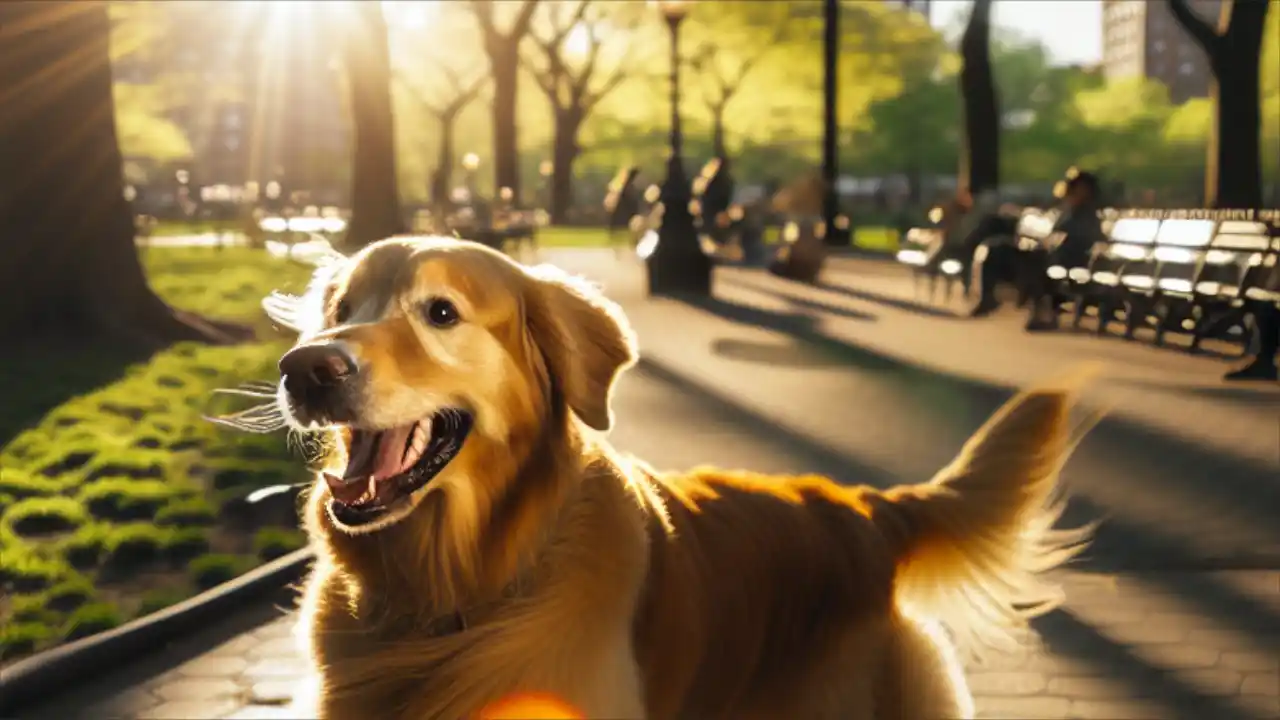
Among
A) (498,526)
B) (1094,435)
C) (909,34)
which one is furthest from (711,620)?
(909,34)

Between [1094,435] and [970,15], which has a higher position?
[970,15]

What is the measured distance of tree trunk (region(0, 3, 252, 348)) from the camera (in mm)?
13352

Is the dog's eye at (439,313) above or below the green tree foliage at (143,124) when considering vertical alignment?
below

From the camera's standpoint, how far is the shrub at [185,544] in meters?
7.32

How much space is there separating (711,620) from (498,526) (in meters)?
0.53

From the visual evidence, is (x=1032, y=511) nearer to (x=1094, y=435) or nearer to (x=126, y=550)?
(x=126, y=550)

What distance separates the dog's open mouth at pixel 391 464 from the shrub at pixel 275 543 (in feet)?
13.9

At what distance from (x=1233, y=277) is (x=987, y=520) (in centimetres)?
1230

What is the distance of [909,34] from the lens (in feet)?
204

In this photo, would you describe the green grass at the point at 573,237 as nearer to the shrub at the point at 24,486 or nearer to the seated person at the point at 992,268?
the seated person at the point at 992,268

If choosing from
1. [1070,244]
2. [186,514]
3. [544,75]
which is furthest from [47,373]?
[544,75]

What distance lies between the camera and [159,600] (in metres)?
6.46

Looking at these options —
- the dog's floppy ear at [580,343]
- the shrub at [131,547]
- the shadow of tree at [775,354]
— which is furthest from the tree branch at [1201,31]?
the dog's floppy ear at [580,343]

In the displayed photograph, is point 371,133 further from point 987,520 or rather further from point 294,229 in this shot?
point 987,520
